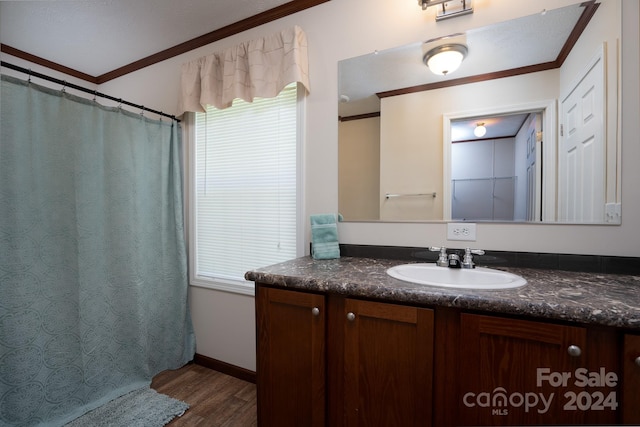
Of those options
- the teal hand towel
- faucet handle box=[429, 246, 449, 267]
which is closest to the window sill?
the teal hand towel

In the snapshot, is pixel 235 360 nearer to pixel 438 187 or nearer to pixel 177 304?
pixel 177 304

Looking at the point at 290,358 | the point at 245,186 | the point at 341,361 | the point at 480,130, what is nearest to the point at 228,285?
the point at 245,186

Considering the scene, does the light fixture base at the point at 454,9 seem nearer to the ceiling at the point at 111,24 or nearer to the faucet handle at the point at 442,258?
the ceiling at the point at 111,24

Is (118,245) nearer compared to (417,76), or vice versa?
(417,76)

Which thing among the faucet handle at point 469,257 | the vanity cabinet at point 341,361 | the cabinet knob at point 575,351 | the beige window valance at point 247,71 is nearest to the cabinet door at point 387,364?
the vanity cabinet at point 341,361

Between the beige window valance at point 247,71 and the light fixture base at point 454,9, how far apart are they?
2.46ft

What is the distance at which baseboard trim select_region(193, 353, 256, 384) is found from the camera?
1899 mm

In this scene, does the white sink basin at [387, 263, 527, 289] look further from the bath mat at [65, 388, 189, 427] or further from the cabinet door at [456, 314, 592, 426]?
the bath mat at [65, 388, 189, 427]

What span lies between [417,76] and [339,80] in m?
0.44

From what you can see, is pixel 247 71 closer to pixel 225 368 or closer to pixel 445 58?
pixel 445 58

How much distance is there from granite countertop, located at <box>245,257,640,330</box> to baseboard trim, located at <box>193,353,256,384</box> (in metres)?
1.12

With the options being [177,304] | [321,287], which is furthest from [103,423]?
[321,287]

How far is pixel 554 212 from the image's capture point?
3.96 ft

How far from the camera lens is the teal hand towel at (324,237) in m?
1.48
